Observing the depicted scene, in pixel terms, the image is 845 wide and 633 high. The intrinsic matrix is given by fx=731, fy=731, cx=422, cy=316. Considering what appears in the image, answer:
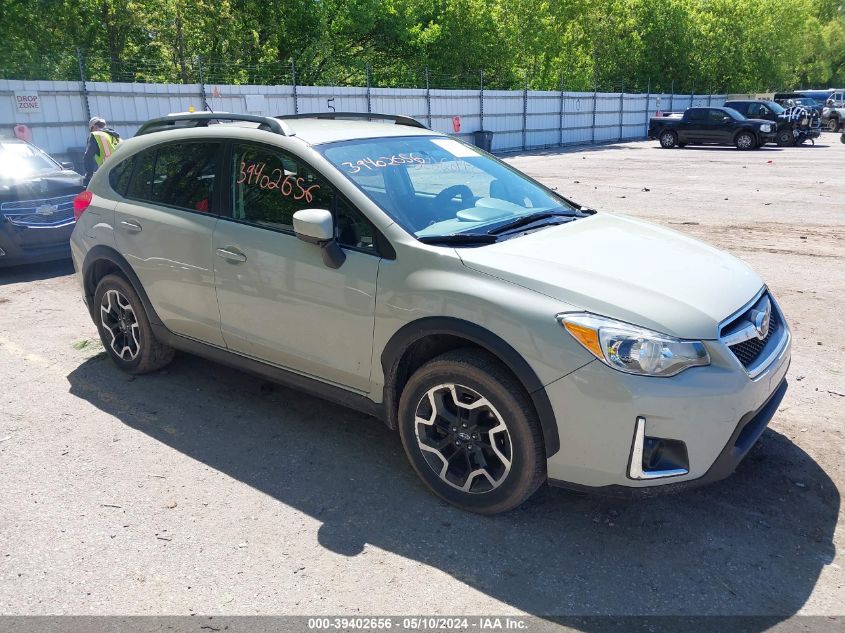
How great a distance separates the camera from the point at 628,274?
320 centimetres

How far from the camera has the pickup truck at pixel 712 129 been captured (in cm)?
2734

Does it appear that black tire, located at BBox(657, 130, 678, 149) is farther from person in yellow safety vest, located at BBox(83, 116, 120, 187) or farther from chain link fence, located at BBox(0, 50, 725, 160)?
person in yellow safety vest, located at BBox(83, 116, 120, 187)

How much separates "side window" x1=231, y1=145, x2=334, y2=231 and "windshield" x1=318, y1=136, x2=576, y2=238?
168 mm

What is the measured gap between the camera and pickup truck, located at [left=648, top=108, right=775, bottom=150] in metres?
27.3

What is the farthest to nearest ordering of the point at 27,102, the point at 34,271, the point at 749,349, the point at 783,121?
1. the point at 783,121
2. the point at 27,102
3. the point at 34,271
4. the point at 749,349

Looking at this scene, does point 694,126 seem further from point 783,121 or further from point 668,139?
point 783,121

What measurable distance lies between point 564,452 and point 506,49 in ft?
116

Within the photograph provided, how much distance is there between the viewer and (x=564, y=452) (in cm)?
299

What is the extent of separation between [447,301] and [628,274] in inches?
31.6

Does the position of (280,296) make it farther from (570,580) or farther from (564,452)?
(570,580)


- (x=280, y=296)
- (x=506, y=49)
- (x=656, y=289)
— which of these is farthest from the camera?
(x=506, y=49)

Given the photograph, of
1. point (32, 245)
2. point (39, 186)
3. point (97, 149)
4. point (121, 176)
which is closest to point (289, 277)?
point (121, 176)

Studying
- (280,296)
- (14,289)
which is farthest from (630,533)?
(14,289)

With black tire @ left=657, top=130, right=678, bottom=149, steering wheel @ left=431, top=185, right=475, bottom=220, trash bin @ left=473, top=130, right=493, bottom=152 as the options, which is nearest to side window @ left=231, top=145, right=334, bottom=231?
steering wheel @ left=431, top=185, right=475, bottom=220
